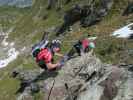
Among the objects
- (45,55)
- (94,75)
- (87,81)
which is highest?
(45,55)

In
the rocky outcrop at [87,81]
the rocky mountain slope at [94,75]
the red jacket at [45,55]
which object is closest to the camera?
the rocky outcrop at [87,81]

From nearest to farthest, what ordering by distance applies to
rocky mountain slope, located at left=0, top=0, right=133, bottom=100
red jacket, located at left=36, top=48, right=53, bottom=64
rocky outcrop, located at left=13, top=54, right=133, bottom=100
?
rocky outcrop, located at left=13, top=54, right=133, bottom=100
rocky mountain slope, located at left=0, top=0, right=133, bottom=100
red jacket, located at left=36, top=48, right=53, bottom=64

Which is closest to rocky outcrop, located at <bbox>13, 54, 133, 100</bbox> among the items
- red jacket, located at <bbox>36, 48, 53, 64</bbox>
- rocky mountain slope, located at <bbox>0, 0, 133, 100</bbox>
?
rocky mountain slope, located at <bbox>0, 0, 133, 100</bbox>

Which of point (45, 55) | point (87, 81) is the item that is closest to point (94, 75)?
point (87, 81)

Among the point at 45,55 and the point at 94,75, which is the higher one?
the point at 45,55

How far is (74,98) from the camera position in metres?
21.0

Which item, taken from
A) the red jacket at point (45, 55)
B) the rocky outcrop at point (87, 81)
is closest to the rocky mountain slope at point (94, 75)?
the rocky outcrop at point (87, 81)

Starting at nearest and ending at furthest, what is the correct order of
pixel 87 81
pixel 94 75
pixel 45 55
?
pixel 94 75, pixel 87 81, pixel 45 55

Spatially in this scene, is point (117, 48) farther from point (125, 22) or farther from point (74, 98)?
point (125, 22)

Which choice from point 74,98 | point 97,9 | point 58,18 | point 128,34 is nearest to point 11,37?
point 58,18

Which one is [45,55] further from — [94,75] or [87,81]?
[94,75]

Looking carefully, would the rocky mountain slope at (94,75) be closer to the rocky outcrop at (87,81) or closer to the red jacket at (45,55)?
the rocky outcrop at (87,81)

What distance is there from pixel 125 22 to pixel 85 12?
2195 centimetres

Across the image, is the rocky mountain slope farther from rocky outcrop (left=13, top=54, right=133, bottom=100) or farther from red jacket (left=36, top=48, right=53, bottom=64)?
red jacket (left=36, top=48, right=53, bottom=64)
